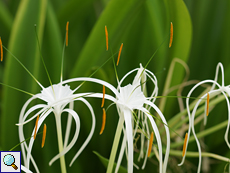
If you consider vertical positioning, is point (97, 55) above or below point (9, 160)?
above

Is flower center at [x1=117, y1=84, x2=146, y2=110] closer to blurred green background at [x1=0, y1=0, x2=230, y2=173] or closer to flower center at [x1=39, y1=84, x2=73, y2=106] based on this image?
flower center at [x1=39, y1=84, x2=73, y2=106]

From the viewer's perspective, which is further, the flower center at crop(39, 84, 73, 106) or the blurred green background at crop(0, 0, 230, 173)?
the blurred green background at crop(0, 0, 230, 173)

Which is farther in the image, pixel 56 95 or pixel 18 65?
pixel 18 65

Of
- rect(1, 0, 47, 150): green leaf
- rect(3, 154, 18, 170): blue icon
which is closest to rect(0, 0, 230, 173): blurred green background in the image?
rect(1, 0, 47, 150): green leaf

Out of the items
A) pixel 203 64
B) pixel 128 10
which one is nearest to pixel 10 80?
pixel 128 10

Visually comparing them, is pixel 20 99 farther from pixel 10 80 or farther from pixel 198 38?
pixel 198 38

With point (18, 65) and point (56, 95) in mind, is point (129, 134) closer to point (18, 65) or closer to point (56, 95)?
point (56, 95)

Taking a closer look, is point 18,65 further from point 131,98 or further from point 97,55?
point 131,98

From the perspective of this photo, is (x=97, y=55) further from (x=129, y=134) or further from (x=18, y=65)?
(x=129, y=134)

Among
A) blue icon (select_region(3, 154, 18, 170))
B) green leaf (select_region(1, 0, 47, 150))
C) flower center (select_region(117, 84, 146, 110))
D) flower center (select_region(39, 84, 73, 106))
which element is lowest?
blue icon (select_region(3, 154, 18, 170))

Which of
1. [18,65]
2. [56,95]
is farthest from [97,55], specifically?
[56,95]

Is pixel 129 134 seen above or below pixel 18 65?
below

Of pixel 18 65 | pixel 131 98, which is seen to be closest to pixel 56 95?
pixel 131 98
